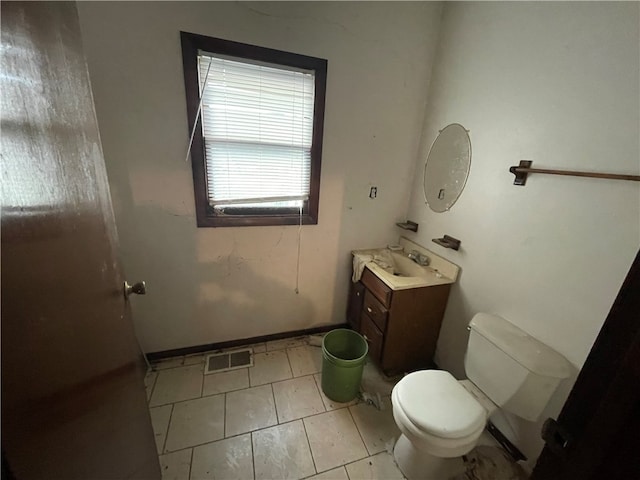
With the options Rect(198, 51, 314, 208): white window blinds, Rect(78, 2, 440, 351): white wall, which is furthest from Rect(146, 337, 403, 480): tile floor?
Rect(198, 51, 314, 208): white window blinds

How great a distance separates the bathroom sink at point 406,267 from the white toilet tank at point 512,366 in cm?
36

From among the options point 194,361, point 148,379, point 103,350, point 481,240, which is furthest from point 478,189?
point 148,379

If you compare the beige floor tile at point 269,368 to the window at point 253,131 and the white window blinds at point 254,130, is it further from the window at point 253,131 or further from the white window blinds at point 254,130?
the white window blinds at point 254,130

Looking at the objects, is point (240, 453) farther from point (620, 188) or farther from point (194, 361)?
point (620, 188)

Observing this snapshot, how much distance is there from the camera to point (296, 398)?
5.20ft

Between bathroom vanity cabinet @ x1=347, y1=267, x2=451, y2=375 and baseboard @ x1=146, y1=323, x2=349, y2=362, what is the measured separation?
45cm

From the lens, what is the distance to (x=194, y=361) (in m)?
1.82

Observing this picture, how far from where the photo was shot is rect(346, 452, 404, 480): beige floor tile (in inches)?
48.2

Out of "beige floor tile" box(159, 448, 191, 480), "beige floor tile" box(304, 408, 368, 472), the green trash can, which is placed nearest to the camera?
"beige floor tile" box(159, 448, 191, 480)

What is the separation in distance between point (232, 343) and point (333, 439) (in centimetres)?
100

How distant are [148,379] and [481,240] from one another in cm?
228

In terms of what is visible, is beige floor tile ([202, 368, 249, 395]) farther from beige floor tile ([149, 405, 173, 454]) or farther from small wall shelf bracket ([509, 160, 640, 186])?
small wall shelf bracket ([509, 160, 640, 186])

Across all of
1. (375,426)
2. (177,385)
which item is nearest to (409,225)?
(375,426)

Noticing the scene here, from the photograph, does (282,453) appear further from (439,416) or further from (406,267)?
(406,267)
